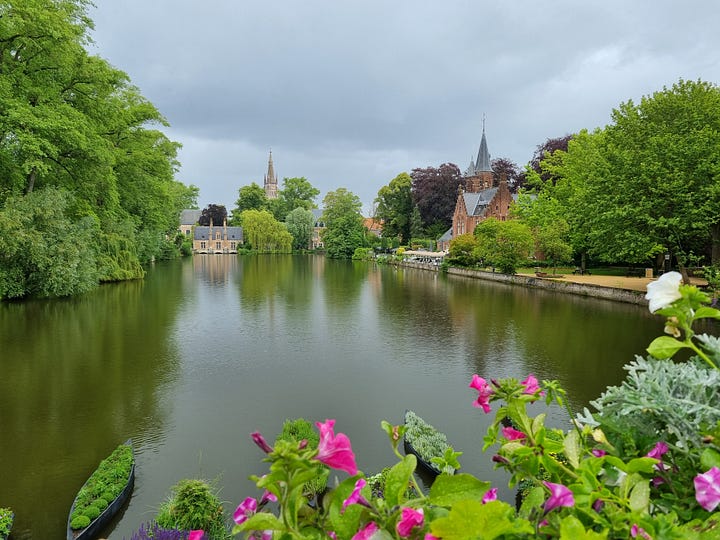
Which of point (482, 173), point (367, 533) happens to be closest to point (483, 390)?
point (367, 533)

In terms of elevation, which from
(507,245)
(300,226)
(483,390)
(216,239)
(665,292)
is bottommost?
(483,390)

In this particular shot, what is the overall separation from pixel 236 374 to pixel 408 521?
10.7m

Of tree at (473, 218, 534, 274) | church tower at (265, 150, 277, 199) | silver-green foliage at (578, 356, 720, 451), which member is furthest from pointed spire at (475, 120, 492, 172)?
church tower at (265, 150, 277, 199)

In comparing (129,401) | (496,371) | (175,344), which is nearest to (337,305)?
(175,344)

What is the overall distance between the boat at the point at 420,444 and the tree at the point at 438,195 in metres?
58.9

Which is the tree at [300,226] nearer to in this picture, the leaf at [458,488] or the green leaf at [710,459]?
the leaf at [458,488]

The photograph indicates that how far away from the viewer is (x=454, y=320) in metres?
18.2

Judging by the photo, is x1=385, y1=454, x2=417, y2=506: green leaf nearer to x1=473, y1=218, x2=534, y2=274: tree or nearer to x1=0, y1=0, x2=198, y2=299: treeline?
x1=0, y1=0, x2=198, y2=299: treeline

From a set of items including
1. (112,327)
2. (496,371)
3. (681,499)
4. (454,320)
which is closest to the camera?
(681,499)

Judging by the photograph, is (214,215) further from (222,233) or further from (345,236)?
(345,236)

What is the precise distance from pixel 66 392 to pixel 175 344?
171 inches

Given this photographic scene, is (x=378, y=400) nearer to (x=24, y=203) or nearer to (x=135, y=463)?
(x=135, y=463)

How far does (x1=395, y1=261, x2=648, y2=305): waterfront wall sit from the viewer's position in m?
21.9

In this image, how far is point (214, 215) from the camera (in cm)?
9688
